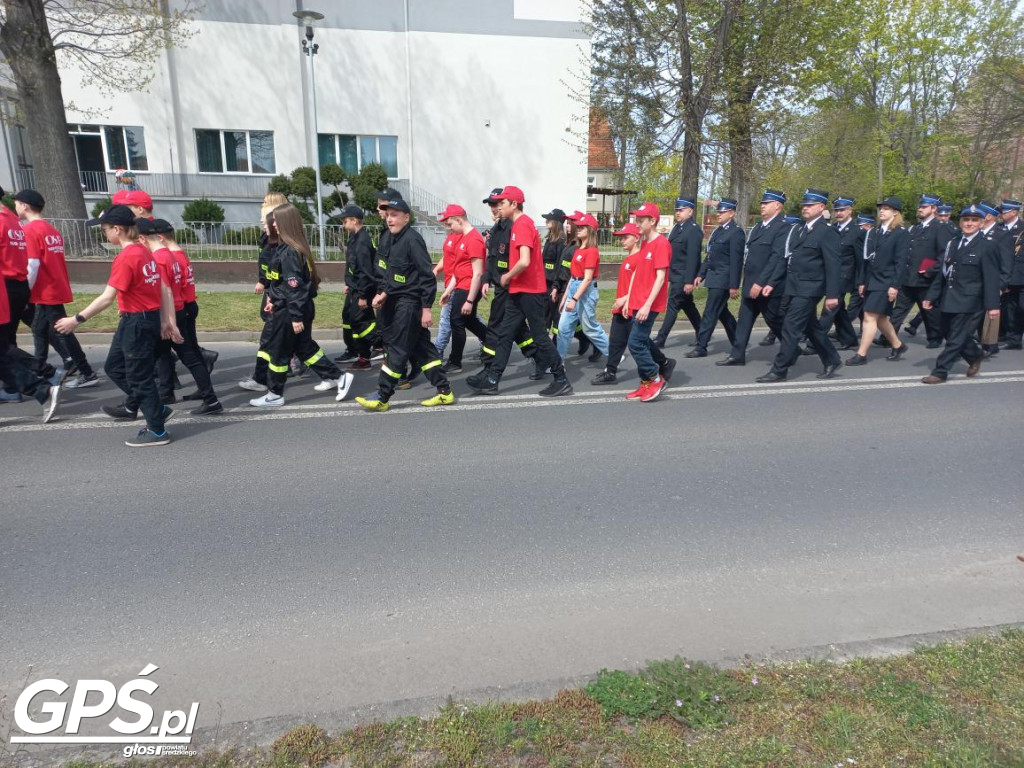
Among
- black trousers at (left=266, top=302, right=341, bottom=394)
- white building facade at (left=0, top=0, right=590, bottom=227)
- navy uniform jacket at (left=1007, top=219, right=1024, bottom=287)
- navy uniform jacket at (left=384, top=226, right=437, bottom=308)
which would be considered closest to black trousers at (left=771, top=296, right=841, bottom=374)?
navy uniform jacket at (left=1007, top=219, right=1024, bottom=287)

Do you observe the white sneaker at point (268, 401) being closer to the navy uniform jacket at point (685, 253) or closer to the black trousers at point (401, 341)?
the black trousers at point (401, 341)

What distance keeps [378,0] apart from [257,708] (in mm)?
26446

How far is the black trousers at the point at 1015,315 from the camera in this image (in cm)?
977

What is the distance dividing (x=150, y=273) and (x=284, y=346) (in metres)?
1.38

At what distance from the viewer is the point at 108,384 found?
720 cm

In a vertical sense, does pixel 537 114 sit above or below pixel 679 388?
above

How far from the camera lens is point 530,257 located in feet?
21.3

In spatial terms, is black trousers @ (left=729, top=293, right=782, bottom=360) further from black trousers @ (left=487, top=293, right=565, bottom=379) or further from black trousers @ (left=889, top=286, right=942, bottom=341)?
black trousers @ (left=487, top=293, right=565, bottom=379)

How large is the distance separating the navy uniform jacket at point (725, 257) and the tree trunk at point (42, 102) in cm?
1470

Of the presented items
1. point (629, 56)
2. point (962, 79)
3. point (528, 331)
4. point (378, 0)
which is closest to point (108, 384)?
point (528, 331)

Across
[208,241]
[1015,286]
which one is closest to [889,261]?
[1015,286]

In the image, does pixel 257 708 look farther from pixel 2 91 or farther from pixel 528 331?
Answer: pixel 2 91

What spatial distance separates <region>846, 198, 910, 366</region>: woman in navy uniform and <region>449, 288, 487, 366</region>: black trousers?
15.5 feet

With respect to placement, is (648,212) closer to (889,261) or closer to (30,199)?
(889,261)
